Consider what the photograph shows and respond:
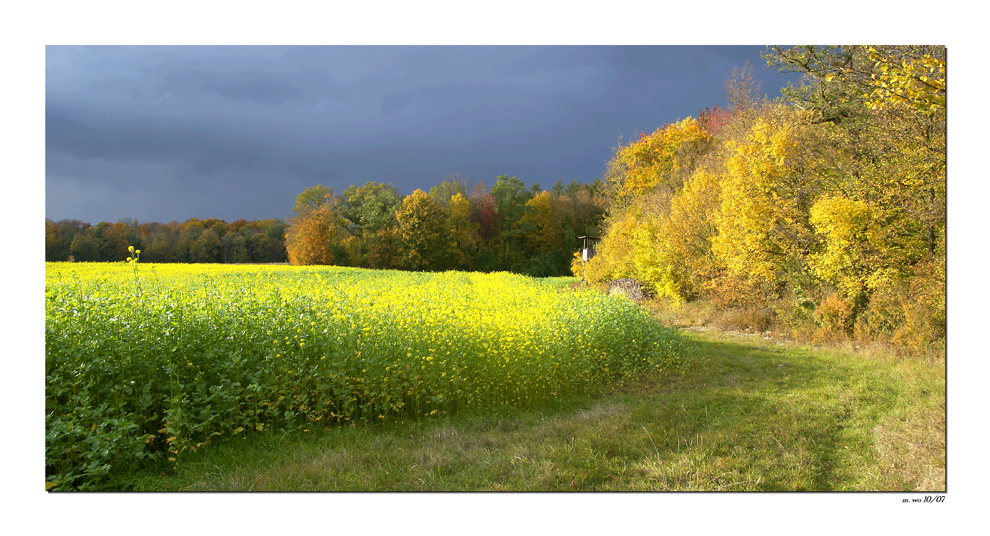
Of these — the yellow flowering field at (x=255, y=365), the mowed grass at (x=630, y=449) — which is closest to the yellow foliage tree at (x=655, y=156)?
the mowed grass at (x=630, y=449)

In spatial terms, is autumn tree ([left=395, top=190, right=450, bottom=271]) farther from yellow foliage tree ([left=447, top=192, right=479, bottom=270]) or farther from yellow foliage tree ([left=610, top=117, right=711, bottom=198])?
yellow foliage tree ([left=610, top=117, right=711, bottom=198])

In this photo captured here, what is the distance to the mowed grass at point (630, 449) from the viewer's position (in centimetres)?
364

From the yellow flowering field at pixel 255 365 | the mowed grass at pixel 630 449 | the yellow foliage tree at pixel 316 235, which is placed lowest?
the mowed grass at pixel 630 449

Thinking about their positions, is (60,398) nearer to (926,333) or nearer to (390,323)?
(390,323)

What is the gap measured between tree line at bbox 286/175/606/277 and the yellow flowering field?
68.1 ft

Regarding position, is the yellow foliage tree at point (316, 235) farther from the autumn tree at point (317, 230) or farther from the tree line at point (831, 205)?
the tree line at point (831, 205)

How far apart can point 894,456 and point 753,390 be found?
101 inches

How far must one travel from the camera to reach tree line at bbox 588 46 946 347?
253 inches

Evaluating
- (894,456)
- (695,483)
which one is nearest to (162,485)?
(695,483)

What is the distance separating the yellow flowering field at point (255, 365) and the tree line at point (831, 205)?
5.02m

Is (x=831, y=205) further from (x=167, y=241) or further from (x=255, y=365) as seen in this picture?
(x=167, y=241)

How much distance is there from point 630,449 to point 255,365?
3.93 metres

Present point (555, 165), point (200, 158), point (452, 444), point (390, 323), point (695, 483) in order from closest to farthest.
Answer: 1. point (695, 483)
2. point (452, 444)
3. point (390, 323)
4. point (200, 158)
5. point (555, 165)

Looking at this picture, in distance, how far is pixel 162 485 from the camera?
11.8 ft
